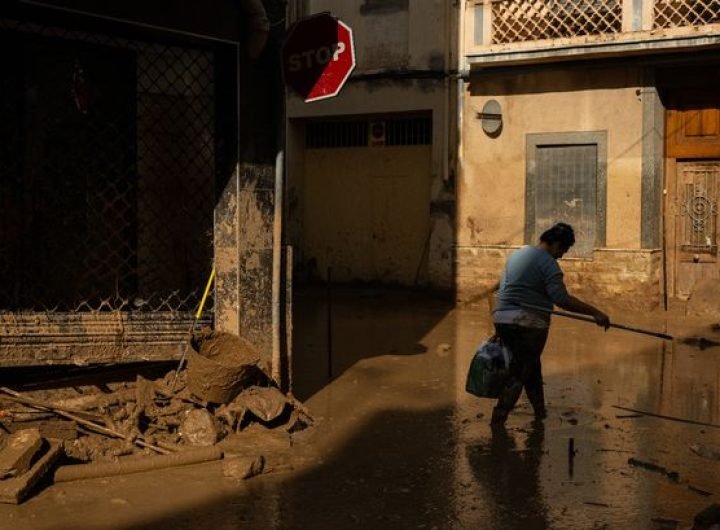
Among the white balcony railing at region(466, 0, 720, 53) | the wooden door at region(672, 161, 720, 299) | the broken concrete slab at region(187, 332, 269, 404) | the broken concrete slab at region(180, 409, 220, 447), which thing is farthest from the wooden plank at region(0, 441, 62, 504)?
the wooden door at region(672, 161, 720, 299)

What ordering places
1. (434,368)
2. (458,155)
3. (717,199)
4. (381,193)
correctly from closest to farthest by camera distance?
(434,368)
(717,199)
(458,155)
(381,193)

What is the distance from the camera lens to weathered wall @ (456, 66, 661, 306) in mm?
15156

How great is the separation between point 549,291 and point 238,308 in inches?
96.1

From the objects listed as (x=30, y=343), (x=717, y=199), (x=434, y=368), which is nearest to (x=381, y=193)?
(x=717, y=199)

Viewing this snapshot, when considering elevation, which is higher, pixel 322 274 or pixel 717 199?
pixel 717 199

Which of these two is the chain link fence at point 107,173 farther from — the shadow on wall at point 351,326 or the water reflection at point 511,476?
the water reflection at point 511,476

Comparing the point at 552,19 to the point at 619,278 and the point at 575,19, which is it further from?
the point at 619,278

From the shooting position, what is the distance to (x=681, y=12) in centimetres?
1467

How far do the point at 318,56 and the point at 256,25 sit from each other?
591 mm

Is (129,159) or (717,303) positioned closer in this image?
(129,159)

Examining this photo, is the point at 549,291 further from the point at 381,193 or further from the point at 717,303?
the point at 381,193

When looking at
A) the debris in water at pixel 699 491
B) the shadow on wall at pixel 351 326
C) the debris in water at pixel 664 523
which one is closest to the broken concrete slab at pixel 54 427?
the shadow on wall at pixel 351 326

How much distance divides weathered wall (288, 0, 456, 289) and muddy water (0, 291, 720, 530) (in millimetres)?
6296

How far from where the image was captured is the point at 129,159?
775 cm
